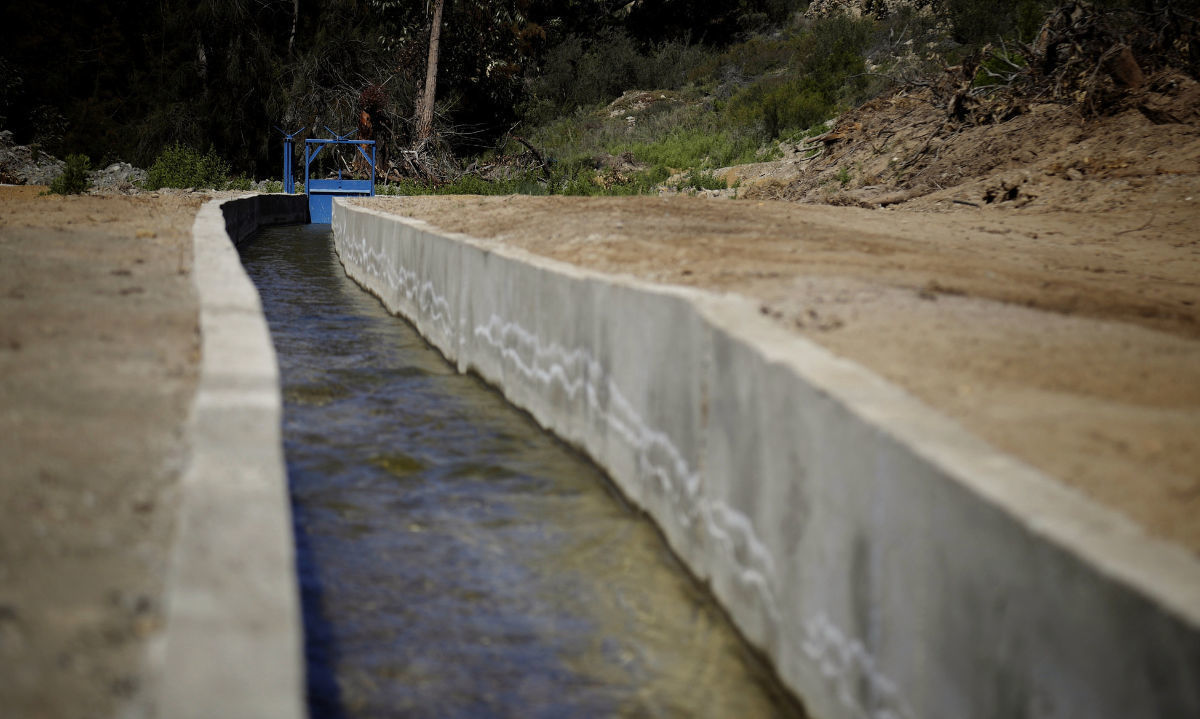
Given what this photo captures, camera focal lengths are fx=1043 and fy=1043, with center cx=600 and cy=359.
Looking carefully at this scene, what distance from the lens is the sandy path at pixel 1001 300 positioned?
2.68 meters

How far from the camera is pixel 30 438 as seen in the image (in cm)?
306

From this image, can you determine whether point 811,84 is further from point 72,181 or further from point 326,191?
point 72,181

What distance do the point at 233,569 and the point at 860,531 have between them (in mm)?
1545

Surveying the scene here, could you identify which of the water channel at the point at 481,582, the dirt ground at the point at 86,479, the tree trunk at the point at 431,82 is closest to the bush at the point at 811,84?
the tree trunk at the point at 431,82

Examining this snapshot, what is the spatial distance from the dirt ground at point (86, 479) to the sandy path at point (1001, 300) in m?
2.07

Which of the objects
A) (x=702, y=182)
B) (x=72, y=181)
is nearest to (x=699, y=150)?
(x=702, y=182)

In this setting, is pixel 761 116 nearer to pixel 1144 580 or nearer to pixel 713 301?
pixel 713 301

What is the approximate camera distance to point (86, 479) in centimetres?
276

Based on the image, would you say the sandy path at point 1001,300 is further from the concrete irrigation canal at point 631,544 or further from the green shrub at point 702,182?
the green shrub at point 702,182

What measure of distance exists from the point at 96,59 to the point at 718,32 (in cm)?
2253

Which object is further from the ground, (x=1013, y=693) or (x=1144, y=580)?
(x=1144, y=580)

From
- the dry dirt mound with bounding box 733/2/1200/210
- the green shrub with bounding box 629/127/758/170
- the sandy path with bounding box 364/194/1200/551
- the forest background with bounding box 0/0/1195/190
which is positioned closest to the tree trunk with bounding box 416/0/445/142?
the forest background with bounding box 0/0/1195/190

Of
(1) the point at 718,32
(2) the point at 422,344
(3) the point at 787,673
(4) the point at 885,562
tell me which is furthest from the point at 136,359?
(1) the point at 718,32

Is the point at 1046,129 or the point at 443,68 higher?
the point at 443,68
